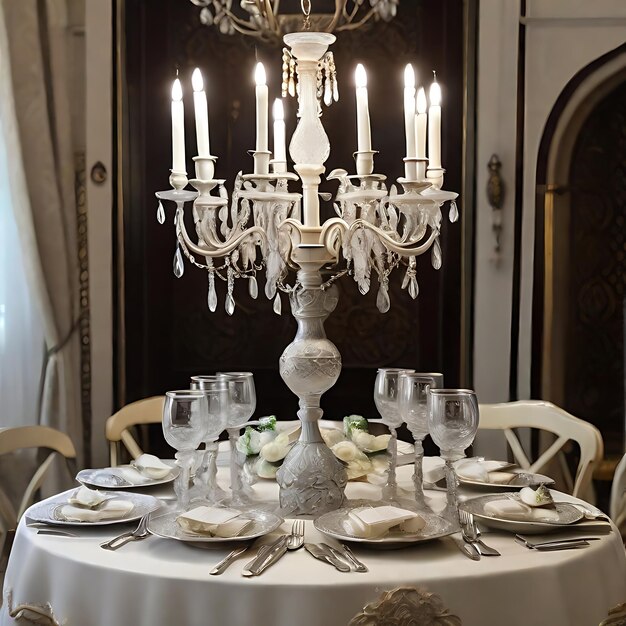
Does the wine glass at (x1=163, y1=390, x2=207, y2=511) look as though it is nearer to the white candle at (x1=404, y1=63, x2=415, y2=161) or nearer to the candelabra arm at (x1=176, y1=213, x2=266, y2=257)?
the candelabra arm at (x1=176, y1=213, x2=266, y2=257)

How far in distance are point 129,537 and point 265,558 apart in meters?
0.31

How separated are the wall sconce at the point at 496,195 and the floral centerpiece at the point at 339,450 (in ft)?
5.44

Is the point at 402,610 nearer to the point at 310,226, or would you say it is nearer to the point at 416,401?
the point at 416,401

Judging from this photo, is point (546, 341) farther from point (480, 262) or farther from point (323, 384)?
point (323, 384)

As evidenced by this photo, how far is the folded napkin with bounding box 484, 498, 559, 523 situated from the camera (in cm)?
171

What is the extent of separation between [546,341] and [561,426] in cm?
118

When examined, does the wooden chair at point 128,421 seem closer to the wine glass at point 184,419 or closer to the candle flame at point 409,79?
the wine glass at point 184,419

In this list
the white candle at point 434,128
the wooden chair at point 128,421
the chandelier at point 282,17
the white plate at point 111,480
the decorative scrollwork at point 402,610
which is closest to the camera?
the decorative scrollwork at point 402,610

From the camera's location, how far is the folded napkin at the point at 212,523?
159 centimetres

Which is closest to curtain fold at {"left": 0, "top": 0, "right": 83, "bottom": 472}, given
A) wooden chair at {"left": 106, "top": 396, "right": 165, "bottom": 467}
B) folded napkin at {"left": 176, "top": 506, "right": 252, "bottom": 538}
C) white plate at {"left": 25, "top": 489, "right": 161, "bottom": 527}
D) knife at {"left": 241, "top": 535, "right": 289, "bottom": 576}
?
wooden chair at {"left": 106, "top": 396, "right": 165, "bottom": 467}

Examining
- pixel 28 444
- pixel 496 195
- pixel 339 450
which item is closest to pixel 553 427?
pixel 339 450

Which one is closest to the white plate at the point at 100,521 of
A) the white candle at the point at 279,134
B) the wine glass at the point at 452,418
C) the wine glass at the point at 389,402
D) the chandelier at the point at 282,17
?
the wine glass at the point at 389,402

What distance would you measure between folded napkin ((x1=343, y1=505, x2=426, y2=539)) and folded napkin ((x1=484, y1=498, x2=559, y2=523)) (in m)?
0.19

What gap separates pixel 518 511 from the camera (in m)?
1.73
